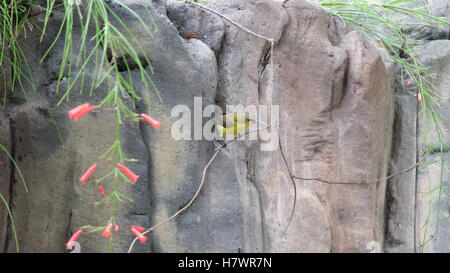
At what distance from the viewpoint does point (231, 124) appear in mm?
1617

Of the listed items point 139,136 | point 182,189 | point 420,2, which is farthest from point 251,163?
point 420,2

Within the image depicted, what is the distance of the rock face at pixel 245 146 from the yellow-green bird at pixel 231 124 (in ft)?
0.18

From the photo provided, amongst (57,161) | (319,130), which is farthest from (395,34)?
(57,161)

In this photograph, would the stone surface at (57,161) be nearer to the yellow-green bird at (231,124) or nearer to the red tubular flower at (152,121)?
the yellow-green bird at (231,124)

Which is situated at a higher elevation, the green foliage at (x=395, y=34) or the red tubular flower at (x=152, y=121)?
the green foliage at (x=395, y=34)

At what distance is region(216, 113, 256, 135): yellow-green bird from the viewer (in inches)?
63.6

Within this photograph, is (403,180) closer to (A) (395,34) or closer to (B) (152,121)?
(A) (395,34)

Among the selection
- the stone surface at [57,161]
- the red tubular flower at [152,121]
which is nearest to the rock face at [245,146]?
the stone surface at [57,161]

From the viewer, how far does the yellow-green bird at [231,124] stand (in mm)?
1614

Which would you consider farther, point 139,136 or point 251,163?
point 251,163

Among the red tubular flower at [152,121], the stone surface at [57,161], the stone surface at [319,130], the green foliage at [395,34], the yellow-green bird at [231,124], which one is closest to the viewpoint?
the red tubular flower at [152,121]

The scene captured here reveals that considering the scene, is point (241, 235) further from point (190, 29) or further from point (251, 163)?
point (190, 29)

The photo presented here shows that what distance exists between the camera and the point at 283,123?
1.90 metres
